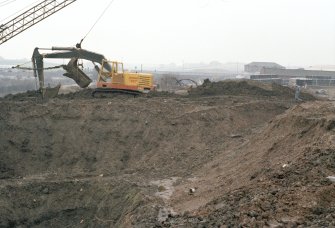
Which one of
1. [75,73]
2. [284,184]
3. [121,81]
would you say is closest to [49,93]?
[75,73]

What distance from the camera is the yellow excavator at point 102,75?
76.5 feet

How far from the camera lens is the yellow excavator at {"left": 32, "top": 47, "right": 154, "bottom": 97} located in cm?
2333

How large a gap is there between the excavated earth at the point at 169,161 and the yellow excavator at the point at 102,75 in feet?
2.38

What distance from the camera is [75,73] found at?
79.9ft

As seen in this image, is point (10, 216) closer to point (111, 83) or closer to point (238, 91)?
point (111, 83)

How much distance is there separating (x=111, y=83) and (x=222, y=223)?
1631 cm

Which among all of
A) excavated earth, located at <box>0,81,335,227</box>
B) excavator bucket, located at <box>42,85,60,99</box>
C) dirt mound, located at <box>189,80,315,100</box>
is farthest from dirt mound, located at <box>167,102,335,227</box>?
excavator bucket, located at <box>42,85,60,99</box>

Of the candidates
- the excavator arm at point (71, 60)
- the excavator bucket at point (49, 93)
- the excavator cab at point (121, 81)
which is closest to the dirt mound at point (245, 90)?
the excavator cab at point (121, 81)

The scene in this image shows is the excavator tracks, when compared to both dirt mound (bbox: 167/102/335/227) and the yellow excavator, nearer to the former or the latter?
the yellow excavator

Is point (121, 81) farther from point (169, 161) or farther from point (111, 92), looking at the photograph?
point (169, 161)

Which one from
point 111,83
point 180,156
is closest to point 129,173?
point 180,156

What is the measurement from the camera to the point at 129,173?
1494 centimetres

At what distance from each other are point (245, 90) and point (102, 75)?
23.6 ft

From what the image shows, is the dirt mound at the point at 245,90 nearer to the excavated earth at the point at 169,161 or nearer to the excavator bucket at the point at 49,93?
the excavated earth at the point at 169,161
